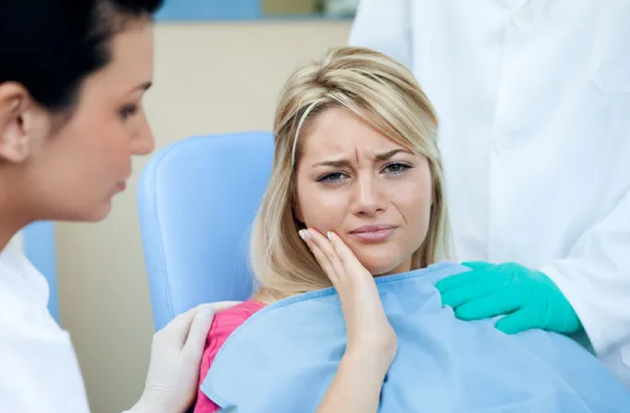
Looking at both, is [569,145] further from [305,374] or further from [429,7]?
[305,374]

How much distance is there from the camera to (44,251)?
1.94 metres

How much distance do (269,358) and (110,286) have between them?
3.74 feet

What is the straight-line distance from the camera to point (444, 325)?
1226 mm

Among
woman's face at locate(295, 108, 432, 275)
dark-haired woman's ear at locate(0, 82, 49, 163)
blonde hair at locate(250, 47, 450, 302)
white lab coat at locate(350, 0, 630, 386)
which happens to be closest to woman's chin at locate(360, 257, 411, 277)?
woman's face at locate(295, 108, 432, 275)

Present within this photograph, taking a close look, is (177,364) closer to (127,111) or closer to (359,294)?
(359,294)

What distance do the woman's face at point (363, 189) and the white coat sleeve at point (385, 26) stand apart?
397 millimetres

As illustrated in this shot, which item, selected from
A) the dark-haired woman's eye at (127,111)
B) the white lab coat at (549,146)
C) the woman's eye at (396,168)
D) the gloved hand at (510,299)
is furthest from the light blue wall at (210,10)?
the dark-haired woman's eye at (127,111)

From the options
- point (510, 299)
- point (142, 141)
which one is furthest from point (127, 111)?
point (510, 299)

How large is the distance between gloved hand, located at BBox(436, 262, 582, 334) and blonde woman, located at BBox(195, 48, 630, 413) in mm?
23

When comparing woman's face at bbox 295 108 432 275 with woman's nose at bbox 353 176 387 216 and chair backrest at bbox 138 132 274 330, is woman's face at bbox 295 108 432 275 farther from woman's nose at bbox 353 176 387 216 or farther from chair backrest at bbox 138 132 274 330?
chair backrest at bbox 138 132 274 330

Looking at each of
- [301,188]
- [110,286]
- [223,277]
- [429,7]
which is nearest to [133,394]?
[110,286]

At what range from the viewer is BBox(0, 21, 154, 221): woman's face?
31.5 inches

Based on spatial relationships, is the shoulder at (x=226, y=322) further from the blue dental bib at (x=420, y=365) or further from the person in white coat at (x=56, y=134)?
the person in white coat at (x=56, y=134)

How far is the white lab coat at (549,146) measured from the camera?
1.32 m
